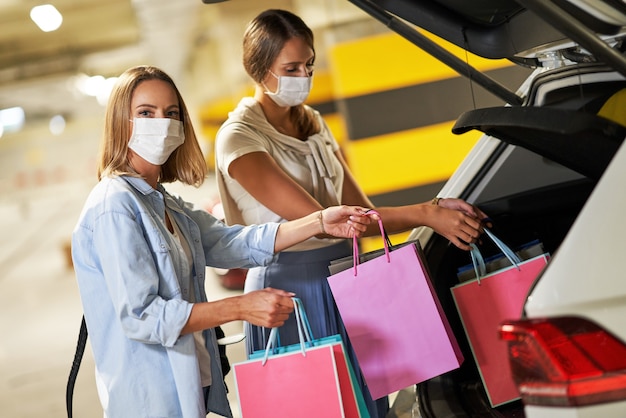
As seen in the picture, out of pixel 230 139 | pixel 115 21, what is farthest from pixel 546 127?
pixel 115 21

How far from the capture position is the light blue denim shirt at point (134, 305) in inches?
78.6

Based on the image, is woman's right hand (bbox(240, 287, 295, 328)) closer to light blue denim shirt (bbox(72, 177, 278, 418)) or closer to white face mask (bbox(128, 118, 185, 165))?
light blue denim shirt (bbox(72, 177, 278, 418))

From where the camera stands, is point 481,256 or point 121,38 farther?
point 121,38

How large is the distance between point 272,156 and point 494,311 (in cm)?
89

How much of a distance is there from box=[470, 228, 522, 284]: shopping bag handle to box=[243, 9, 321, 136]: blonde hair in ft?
2.90

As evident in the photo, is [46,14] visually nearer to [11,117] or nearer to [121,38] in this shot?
[121,38]

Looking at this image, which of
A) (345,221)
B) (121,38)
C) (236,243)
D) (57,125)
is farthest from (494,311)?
(57,125)

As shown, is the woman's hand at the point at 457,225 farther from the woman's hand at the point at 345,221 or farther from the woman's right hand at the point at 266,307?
the woman's right hand at the point at 266,307

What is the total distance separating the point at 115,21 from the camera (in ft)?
61.9

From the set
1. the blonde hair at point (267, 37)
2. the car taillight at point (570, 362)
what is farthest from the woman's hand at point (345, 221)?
the car taillight at point (570, 362)

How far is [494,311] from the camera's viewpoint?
7.61ft

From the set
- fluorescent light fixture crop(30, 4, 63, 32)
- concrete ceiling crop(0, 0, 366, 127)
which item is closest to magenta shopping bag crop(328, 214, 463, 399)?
concrete ceiling crop(0, 0, 366, 127)

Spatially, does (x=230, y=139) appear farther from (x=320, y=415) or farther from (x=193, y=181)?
(x=320, y=415)

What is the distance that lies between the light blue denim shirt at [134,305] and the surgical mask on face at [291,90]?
0.77 m
